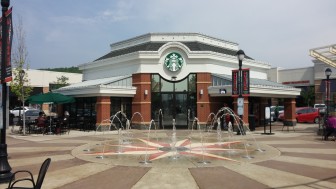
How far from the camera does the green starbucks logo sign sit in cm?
2536

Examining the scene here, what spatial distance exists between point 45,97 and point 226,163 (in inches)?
615

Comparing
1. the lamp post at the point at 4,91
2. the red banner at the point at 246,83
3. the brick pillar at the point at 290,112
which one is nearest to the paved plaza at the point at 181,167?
the lamp post at the point at 4,91

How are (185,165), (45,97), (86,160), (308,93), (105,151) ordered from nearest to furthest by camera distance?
(185,165), (86,160), (105,151), (45,97), (308,93)

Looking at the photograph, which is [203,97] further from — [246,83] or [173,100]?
[246,83]

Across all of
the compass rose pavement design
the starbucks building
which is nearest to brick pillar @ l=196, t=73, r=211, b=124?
the starbucks building

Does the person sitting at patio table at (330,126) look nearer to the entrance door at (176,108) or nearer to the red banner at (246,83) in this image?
the red banner at (246,83)

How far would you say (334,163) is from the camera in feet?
36.3

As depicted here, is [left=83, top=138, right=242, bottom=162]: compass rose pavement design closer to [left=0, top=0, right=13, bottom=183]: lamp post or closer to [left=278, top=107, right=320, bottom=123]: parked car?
[left=0, top=0, right=13, bottom=183]: lamp post

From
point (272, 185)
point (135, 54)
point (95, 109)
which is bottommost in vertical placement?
point (272, 185)

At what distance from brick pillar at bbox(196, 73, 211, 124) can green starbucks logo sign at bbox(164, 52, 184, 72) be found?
5.80 feet

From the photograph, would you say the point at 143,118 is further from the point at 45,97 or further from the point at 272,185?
the point at 272,185

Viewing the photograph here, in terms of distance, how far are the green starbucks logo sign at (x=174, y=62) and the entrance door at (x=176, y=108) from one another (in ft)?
6.99

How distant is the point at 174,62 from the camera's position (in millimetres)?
25406


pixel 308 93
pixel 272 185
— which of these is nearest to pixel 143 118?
pixel 272 185
